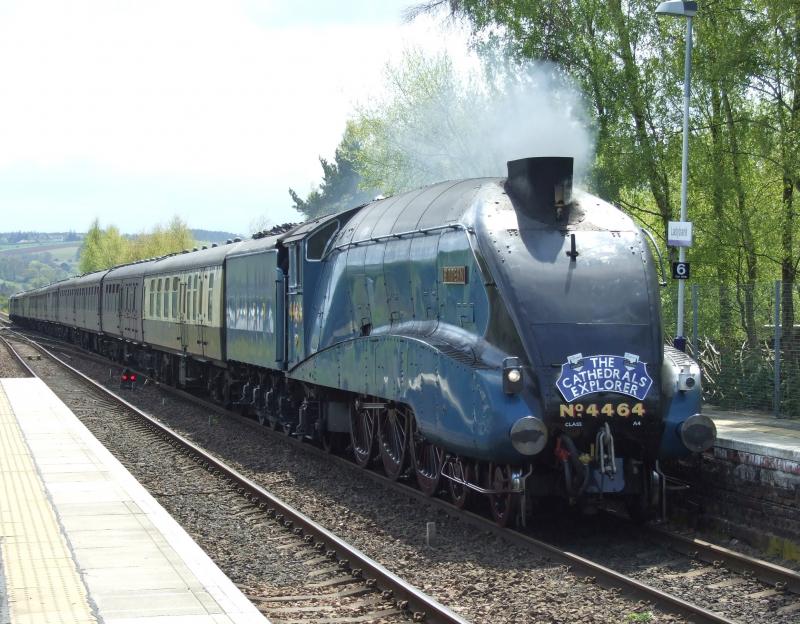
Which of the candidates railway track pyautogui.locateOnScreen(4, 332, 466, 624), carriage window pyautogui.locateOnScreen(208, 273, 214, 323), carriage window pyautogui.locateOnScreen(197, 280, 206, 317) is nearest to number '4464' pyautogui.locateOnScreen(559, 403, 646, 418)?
railway track pyautogui.locateOnScreen(4, 332, 466, 624)

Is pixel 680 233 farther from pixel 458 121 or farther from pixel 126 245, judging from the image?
pixel 126 245

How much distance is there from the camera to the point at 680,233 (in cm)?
1716

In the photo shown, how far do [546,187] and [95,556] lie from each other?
17.3ft

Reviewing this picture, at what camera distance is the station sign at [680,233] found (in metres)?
17.1

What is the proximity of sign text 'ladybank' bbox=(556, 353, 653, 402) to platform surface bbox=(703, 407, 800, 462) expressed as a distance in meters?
1.35

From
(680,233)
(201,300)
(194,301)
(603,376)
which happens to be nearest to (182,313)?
(194,301)

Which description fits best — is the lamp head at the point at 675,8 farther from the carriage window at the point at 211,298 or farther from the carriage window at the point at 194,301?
the carriage window at the point at 194,301

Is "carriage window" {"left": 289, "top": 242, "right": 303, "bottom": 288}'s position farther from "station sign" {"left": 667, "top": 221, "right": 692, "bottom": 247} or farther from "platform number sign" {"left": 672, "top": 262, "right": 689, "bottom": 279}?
"platform number sign" {"left": 672, "top": 262, "right": 689, "bottom": 279}

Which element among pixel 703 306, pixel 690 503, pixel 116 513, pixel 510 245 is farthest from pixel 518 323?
pixel 703 306

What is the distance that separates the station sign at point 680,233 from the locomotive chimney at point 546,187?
714cm

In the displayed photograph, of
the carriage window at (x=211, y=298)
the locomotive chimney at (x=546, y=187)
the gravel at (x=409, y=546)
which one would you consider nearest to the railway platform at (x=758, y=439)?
the gravel at (x=409, y=546)

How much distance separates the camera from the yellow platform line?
22.6ft

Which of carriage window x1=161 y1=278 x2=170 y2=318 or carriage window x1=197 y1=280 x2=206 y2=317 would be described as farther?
carriage window x1=161 y1=278 x2=170 y2=318

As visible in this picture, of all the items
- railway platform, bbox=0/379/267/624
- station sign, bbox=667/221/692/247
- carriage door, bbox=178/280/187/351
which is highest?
station sign, bbox=667/221/692/247
